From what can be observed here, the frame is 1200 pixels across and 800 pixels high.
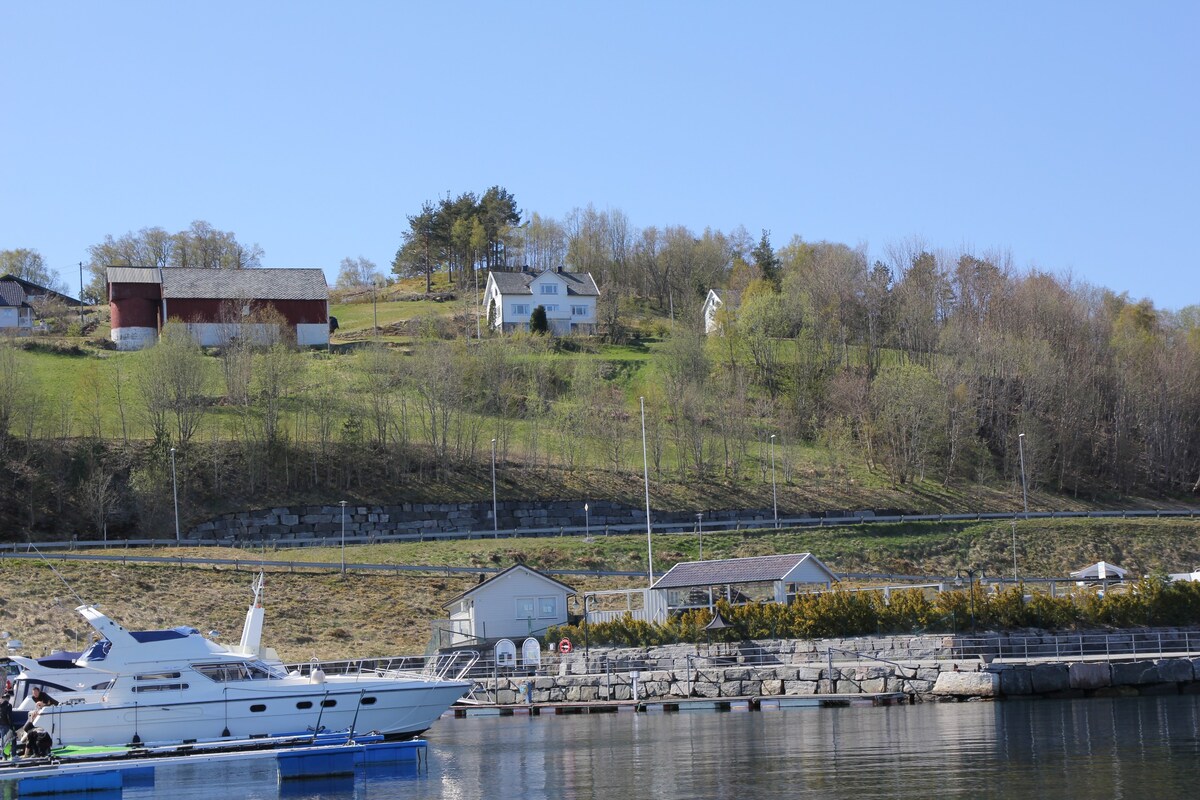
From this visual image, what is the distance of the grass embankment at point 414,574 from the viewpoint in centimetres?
4844

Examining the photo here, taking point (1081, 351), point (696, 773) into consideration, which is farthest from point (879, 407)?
point (696, 773)

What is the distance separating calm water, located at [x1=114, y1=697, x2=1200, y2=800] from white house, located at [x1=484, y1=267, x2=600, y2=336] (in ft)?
256

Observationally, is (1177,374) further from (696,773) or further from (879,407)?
(696,773)

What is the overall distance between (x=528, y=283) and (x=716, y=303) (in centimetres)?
1736

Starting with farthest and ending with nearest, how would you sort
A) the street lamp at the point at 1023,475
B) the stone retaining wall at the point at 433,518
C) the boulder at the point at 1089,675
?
the street lamp at the point at 1023,475, the stone retaining wall at the point at 433,518, the boulder at the point at 1089,675

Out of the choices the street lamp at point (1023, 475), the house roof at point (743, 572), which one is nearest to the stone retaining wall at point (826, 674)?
the house roof at point (743, 572)

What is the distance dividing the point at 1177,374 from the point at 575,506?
4922cm

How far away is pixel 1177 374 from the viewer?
94.9 m

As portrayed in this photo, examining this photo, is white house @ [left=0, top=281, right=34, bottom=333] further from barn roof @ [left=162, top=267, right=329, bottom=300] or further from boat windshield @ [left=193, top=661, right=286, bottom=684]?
boat windshield @ [left=193, top=661, right=286, bottom=684]

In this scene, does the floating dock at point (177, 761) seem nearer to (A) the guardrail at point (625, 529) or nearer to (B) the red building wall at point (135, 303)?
(A) the guardrail at point (625, 529)

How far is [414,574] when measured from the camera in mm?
57844

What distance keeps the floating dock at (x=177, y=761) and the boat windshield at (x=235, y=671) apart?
6.37 feet

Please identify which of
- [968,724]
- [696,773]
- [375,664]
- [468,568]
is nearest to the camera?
[696,773]

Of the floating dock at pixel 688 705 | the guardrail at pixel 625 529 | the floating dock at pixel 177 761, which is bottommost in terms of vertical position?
the floating dock at pixel 688 705
